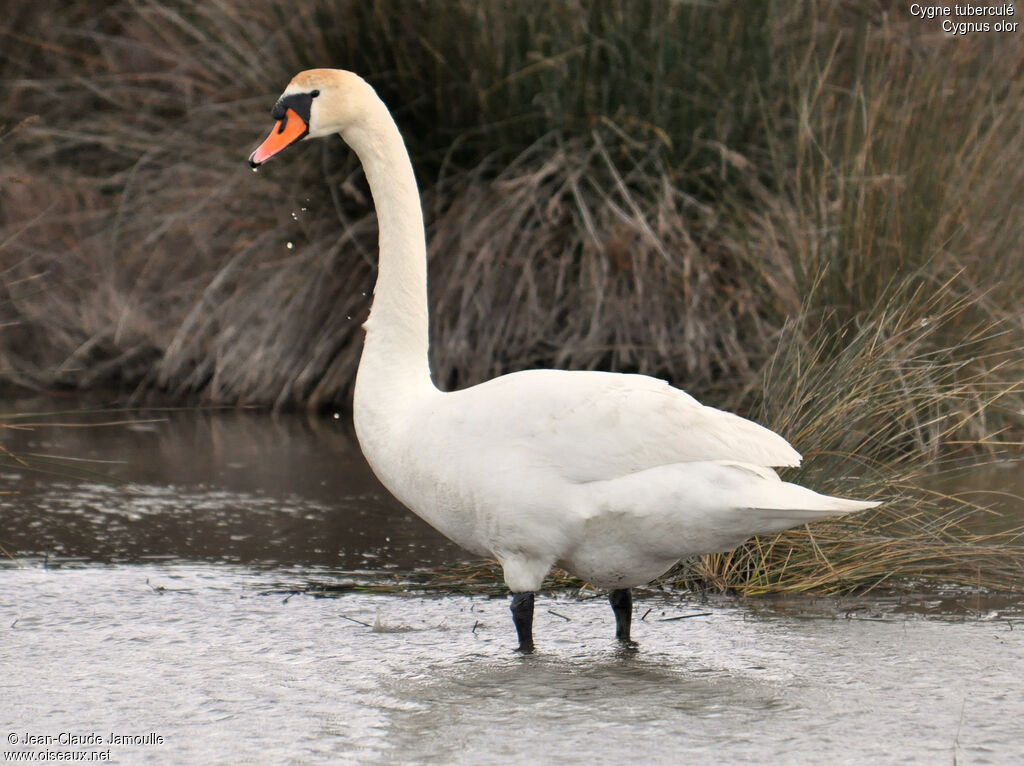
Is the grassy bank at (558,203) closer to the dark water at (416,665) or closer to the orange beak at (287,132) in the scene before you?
the dark water at (416,665)

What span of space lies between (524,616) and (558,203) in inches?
150

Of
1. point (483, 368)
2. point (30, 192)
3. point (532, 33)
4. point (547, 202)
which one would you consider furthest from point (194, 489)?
point (30, 192)

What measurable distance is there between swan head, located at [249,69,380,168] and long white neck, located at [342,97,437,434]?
0.16 feet

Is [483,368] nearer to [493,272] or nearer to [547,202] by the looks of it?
[493,272]

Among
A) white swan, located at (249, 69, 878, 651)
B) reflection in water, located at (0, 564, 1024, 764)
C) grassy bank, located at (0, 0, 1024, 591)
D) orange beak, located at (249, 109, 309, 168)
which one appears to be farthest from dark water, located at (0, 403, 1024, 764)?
grassy bank, located at (0, 0, 1024, 591)

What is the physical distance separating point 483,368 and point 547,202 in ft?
3.20

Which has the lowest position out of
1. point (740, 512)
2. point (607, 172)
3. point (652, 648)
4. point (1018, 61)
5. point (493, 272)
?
point (652, 648)

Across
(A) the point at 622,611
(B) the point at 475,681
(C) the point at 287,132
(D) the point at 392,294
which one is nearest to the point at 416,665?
(B) the point at 475,681

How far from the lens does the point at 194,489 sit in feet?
20.3

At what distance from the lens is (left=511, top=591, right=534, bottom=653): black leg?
3998mm

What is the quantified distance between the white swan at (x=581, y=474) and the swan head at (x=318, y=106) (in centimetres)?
83

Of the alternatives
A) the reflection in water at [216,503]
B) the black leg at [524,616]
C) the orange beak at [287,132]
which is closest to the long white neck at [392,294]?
→ the orange beak at [287,132]

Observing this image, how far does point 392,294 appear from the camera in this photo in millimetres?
4352

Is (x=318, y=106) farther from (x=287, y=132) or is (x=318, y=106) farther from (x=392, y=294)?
(x=392, y=294)
